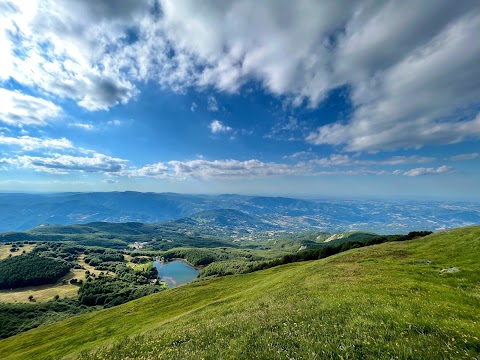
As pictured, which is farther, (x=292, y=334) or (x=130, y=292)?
(x=130, y=292)

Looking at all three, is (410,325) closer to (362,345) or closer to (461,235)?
(362,345)

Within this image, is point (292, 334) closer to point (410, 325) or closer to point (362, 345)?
point (362, 345)

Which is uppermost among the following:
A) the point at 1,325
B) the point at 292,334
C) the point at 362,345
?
the point at 362,345

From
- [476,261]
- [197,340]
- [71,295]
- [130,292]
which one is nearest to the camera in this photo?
[197,340]

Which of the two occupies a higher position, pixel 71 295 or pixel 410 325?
pixel 410 325

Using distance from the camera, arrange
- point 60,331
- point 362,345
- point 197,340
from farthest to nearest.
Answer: point 60,331
point 197,340
point 362,345

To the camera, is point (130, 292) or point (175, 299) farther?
point (130, 292)

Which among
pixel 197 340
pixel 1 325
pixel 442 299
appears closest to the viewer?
pixel 197 340

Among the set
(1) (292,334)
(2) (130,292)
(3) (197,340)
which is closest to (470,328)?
(1) (292,334)

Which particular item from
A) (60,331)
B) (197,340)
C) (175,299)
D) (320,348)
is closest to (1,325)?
(60,331)
